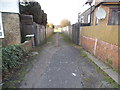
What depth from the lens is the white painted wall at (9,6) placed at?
6.44 metres

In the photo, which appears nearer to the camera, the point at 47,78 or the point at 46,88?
the point at 46,88

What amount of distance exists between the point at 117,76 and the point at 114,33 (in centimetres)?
173

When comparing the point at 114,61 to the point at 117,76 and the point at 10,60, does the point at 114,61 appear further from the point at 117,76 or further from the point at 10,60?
the point at 10,60

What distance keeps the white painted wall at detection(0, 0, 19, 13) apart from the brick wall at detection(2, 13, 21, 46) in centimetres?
32

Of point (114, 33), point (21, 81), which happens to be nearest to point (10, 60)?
point (21, 81)

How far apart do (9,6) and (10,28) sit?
5.12 ft

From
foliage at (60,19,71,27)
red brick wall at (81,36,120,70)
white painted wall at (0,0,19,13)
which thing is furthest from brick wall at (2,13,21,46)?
foliage at (60,19,71,27)

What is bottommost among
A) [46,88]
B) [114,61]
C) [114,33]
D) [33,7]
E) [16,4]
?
[46,88]

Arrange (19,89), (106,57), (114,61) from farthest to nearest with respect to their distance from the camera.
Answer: (106,57) < (114,61) < (19,89)

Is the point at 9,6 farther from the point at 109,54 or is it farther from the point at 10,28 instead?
the point at 109,54

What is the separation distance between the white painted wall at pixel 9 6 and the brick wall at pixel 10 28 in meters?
0.32

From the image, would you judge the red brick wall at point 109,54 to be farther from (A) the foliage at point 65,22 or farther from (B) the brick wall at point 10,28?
(A) the foliage at point 65,22

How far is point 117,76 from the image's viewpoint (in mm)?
3496

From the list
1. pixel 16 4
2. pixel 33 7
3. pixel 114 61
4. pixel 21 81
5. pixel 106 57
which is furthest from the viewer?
pixel 33 7
